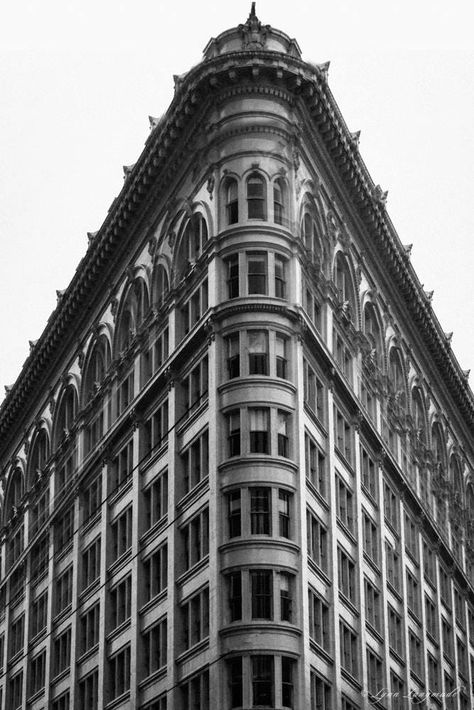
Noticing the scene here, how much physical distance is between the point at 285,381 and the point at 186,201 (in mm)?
15009

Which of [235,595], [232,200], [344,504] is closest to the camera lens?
[235,595]

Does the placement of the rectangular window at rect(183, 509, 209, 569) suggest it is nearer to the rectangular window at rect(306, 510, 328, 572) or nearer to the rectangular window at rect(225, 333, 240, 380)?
the rectangular window at rect(306, 510, 328, 572)

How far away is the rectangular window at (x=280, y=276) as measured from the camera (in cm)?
9175

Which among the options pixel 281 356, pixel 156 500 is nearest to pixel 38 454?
pixel 156 500

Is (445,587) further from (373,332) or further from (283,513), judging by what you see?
(283,513)

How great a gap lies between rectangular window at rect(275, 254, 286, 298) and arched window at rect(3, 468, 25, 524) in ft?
126

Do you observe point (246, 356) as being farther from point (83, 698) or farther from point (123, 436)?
point (83, 698)

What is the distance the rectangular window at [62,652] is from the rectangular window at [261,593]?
2430 cm

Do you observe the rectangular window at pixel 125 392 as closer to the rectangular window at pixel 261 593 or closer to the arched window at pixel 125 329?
the arched window at pixel 125 329

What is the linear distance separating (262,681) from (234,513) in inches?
348

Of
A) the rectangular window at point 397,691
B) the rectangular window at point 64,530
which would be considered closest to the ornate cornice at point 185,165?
the rectangular window at point 64,530

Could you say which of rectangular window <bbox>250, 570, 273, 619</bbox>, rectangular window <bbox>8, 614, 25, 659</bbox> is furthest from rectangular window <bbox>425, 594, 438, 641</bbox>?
rectangular window <bbox>250, 570, 273, 619</bbox>

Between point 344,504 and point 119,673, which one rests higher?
point 344,504

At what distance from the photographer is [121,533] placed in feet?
327
